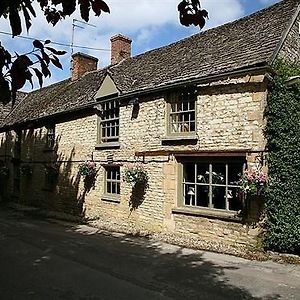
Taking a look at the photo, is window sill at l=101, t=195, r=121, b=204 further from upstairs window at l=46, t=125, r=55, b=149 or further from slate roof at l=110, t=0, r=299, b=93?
upstairs window at l=46, t=125, r=55, b=149

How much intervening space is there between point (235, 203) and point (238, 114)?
2561 millimetres

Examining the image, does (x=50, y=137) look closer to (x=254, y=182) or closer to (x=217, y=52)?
(x=217, y=52)

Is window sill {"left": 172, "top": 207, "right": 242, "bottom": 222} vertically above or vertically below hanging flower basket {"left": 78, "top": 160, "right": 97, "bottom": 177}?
below

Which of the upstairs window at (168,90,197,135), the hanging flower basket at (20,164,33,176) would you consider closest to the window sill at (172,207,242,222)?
the upstairs window at (168,90,197,135)

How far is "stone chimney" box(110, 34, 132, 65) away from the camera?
21.8 meters

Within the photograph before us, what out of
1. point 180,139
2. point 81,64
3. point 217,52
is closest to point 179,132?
point 180,139

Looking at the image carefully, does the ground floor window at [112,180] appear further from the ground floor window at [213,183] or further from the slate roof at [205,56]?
the ground floor window at [213,183]

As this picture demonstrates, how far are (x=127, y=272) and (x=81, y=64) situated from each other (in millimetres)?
18357

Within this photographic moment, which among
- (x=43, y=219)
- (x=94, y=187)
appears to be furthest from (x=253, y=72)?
(x=43, y=219)

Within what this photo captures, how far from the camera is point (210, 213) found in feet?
37.2

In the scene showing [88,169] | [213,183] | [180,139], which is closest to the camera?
[213,183]

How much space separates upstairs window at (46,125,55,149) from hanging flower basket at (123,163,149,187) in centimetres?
745

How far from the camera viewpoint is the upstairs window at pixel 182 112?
40.3 feet

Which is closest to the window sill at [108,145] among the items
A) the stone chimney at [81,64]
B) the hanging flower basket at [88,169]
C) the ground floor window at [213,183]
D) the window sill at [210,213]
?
the hanging flower basket at [88,169]
